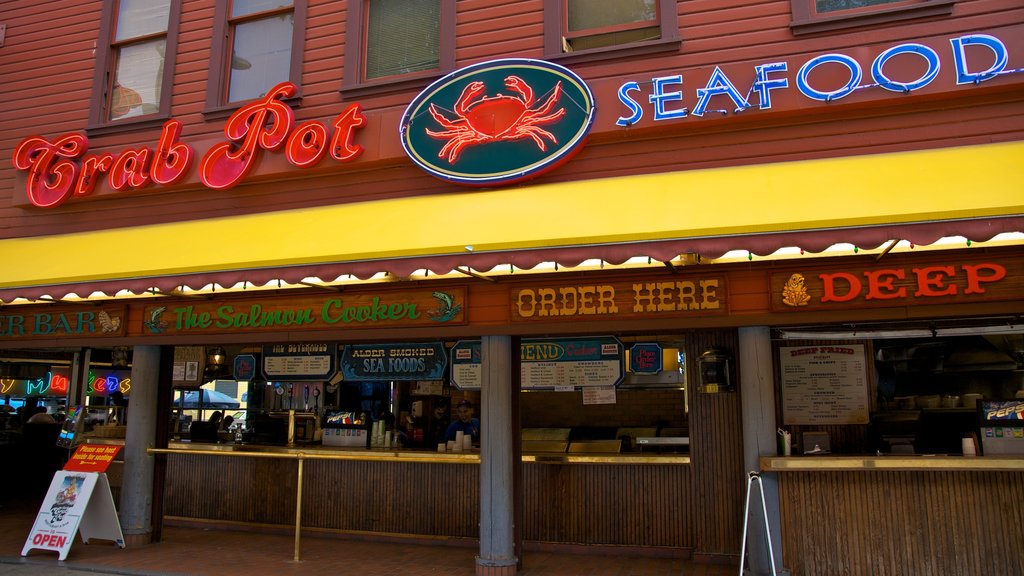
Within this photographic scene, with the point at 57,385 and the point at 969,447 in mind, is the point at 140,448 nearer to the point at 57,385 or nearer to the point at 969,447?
the point at 57,385

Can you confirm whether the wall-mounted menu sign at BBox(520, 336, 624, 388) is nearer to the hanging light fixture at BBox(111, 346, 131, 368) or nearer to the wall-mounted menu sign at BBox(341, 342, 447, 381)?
the wall-mounted menu sign at BBox(341, 342, 447, 381)

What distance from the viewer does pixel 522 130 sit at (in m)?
7.39

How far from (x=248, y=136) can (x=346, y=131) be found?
4.17 ft

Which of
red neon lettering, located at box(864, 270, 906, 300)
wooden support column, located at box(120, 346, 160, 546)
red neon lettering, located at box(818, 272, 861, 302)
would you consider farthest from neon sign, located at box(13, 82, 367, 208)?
red neon lettering, located at box(864, 270, 906, 300)

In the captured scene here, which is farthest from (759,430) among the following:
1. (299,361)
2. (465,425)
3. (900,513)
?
(299,361)

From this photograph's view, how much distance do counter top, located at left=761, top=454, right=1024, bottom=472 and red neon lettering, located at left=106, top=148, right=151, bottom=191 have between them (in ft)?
25.0

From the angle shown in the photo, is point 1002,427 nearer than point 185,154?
Yes

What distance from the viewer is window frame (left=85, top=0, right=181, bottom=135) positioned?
30.5 feet

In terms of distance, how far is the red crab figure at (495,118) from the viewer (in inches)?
289

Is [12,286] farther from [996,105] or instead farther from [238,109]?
[996,105]

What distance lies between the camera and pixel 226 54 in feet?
30.5

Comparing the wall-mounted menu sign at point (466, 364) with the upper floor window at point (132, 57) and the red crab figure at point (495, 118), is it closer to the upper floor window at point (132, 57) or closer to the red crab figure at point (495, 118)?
the red crab figure at point (495, 118)

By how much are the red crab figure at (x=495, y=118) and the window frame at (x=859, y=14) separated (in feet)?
7.58

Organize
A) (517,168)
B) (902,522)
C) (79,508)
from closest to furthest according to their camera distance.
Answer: (902,522) → (517,168) → (79,508)
